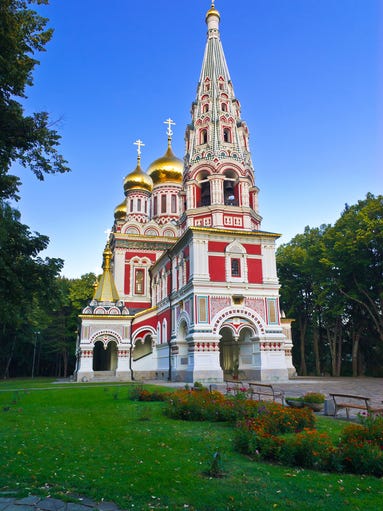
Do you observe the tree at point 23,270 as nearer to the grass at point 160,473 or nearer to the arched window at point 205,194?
the grass at point 160,473

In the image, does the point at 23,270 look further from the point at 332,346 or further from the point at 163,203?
the point at 332,346

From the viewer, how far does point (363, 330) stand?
34.3 meters

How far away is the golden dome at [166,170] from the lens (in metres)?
40.7

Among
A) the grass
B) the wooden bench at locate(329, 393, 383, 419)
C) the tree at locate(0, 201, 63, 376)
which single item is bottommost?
the grass

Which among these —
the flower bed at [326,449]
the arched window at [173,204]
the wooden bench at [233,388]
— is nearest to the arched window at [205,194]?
the arched window at [173,204]

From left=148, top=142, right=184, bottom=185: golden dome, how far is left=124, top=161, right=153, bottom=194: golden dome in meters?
0.68

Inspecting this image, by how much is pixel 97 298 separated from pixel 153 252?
7672 mm

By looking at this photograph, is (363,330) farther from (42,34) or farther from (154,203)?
(42,34)

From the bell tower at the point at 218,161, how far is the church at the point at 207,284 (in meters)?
0.07

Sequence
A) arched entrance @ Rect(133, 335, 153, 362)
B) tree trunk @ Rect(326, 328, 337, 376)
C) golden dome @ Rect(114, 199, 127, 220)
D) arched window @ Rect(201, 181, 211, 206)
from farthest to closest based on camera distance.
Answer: golden dome @ Rect(114, 199, 127, 220), tree trunk @ Rect(326, 328, 337, 376), arched entrance @ Rect(133, 335, 153, 362), arched window @ Rect(201, 181, 211, 206)

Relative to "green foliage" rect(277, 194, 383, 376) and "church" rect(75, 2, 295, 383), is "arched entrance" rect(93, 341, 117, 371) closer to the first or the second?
"church" rect(75, 2, 295, 383)

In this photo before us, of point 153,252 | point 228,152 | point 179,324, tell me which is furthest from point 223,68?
point 179,324

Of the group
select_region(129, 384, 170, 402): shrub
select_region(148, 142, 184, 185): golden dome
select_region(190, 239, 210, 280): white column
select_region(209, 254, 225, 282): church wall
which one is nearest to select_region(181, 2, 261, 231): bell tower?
select_region(190, 239, 210, 280): white column

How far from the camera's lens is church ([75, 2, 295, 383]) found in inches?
894
